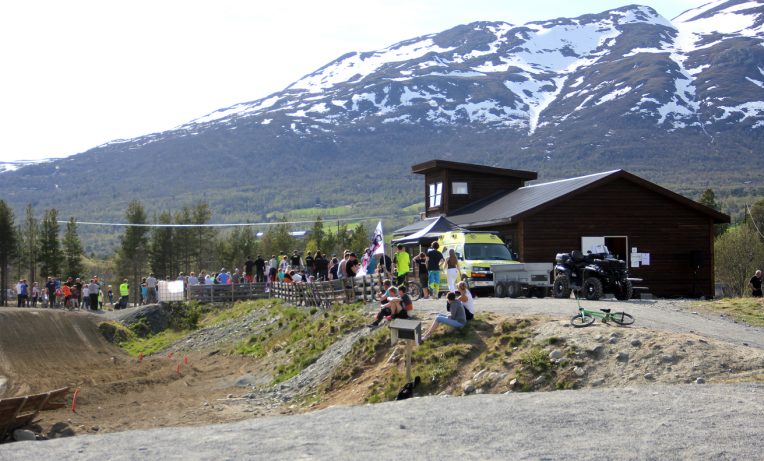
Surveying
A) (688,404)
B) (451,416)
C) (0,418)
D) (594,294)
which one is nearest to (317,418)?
(451,416)

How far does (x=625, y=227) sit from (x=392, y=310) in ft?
53.5

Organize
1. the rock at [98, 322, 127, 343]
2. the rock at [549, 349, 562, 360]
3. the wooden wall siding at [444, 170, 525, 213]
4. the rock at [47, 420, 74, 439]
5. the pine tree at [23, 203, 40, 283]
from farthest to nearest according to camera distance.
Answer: the pine tree at [23, 203, 40, 283] → the wooden wall siding at [444, 170, 525, 213] → the rock at [98, 322, 127, 343] → the rock at [47, 420, 74, 439] → the rock at [549, 349, 562, 360]

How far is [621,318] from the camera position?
19.6m

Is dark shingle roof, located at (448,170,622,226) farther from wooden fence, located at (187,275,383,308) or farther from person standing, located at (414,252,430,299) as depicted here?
wooden fence, located at (187,275,383,308)

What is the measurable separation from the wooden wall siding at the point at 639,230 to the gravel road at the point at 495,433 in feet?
66.4

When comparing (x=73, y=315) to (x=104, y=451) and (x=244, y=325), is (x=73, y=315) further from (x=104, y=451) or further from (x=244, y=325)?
(x=104, y=451)

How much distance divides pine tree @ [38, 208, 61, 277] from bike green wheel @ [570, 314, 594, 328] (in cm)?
5961

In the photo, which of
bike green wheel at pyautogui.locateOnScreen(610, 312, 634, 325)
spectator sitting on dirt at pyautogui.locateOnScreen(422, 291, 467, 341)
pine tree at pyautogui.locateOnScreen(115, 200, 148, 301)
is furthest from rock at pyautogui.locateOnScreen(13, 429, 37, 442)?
pine tree at pyautogui.locateOnScreen(115, 200, 148, 301)

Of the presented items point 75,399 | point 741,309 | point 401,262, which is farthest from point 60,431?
point 741,309

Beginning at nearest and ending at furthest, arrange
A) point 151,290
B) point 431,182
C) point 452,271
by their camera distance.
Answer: point 452,271 < point 431,182 < point 151,290

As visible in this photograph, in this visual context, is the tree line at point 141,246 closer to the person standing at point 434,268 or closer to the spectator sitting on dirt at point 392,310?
the person standing at point 434,268

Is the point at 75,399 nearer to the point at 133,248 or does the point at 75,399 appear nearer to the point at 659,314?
the point at 659,314

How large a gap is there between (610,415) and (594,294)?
14.3 m

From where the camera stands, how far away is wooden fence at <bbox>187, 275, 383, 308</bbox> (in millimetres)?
28469
